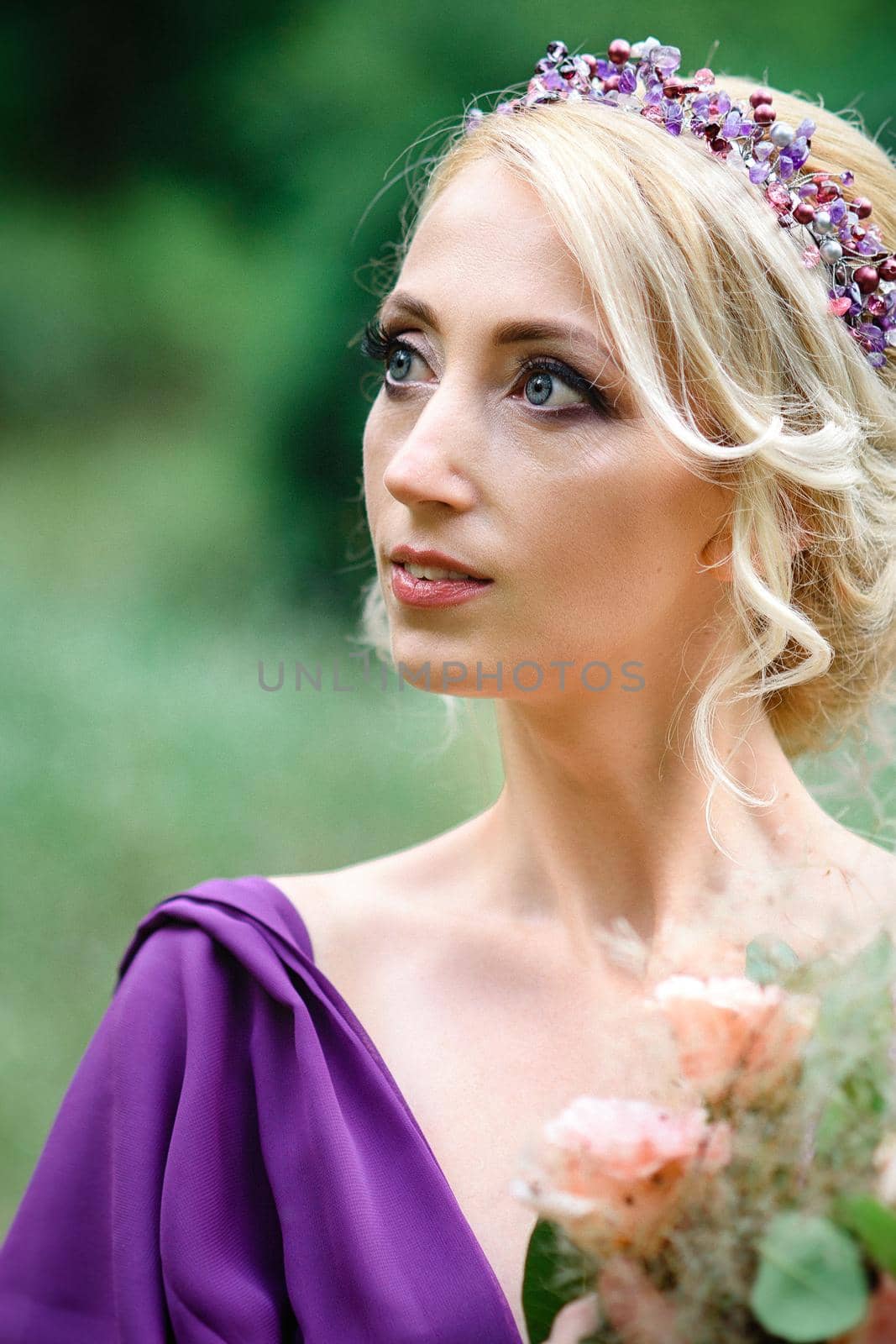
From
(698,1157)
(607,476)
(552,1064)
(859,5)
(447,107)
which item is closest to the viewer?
(698,1157)

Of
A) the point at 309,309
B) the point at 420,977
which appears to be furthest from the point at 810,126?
the point at 309,309

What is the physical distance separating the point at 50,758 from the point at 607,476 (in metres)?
1.24

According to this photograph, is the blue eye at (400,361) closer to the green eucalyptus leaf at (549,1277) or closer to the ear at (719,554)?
the ear at (719,554)

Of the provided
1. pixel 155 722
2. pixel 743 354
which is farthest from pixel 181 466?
pixel 743 354

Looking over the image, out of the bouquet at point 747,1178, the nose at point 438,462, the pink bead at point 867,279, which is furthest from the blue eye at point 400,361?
the bouquet at point 747,1178

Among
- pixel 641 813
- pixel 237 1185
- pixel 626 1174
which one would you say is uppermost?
pixel 626 1174

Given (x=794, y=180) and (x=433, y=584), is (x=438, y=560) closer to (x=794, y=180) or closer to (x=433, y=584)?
(x=433, y=584)

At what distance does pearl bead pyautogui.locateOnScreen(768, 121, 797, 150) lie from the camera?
46.4 inches

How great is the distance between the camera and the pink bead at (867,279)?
46.3 inches

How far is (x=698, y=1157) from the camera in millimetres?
649

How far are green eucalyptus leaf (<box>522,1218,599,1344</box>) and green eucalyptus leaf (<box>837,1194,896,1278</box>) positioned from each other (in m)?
0.16

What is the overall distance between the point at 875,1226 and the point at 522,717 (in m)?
0.76

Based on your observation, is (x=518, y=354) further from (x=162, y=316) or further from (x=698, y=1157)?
(x=162, y=316)

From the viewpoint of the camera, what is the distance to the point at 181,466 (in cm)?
211
